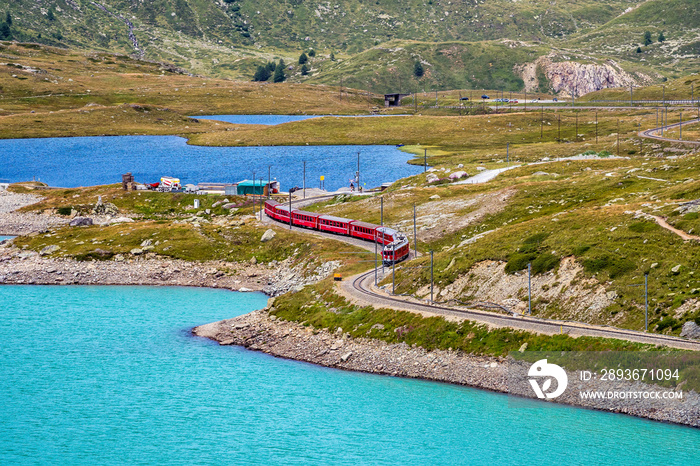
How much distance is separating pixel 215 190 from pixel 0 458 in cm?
12738

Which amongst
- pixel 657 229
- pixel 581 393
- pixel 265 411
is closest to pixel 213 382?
pixel 265 411

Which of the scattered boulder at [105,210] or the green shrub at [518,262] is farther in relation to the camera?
the scattered boulder at [105,210]

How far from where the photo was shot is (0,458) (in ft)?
225

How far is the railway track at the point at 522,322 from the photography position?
72.9m

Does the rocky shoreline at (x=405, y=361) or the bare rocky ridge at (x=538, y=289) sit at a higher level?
the bare rocky ridge at (x=538, y=289)

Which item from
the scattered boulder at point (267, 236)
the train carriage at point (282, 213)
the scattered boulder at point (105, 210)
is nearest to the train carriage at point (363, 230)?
the scattered boulder at point (267, 236)

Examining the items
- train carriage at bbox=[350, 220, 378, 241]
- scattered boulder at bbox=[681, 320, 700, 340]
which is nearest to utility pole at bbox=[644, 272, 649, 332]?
scattered boulder at bbox=[681, 320, 700, 340]


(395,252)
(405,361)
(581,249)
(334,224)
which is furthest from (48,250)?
(581,249)

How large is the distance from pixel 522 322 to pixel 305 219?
67.6 m

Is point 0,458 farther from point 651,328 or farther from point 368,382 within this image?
point 651,328

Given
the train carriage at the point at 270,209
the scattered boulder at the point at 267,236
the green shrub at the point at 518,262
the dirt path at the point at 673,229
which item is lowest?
the scattered boulder at the point at 267,236

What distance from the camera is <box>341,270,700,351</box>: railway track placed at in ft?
239

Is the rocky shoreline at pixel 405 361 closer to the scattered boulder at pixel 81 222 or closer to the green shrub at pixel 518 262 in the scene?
the green shrub at pixel 518 262

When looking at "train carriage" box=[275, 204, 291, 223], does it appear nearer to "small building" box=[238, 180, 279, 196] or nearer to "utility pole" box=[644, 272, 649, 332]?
"small building" box=[238, 180, 279, 196]
